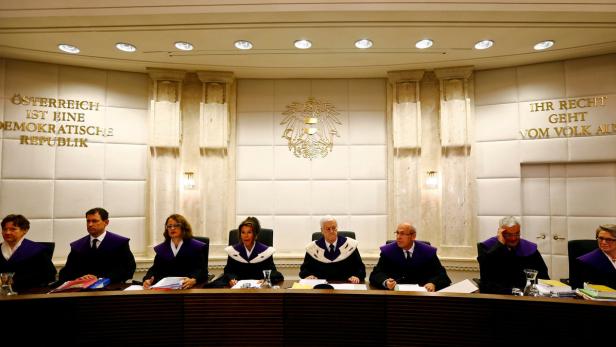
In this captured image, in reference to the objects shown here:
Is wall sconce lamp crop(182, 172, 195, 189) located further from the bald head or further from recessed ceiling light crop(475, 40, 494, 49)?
recessed ceiling light crop(475, 40, 494, 49)

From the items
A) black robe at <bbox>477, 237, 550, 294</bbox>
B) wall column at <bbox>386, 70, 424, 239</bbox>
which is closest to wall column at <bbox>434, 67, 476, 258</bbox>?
wall column at <bbox>386, 70, 424, 239</bbox>

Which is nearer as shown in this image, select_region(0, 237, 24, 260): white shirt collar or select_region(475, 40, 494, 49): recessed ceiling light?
select_region(0, 237, 24, 260): white shirt collar

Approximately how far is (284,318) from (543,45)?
177 inches

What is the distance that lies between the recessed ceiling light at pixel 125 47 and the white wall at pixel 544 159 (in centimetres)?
467

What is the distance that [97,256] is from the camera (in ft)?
11.7

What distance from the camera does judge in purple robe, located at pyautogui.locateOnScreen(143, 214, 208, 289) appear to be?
351 centimetres

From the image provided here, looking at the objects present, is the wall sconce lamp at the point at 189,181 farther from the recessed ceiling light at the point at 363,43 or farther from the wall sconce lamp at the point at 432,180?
the wall sconce lamp at the point at 432,180

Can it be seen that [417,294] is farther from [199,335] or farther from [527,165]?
[527,165]

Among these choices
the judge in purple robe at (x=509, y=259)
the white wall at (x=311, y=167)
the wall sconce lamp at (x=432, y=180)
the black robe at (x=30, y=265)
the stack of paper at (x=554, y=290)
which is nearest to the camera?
the stack of paper at (x=554, y=290)

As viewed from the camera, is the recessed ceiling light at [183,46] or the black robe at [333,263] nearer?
the black robe at [333,263]

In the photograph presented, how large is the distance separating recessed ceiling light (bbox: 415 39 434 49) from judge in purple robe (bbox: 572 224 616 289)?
8.51 ft

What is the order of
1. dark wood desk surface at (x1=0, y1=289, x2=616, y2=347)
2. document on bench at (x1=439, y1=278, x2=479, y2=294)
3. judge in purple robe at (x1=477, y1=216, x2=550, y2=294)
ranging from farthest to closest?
judge in purple robe at (x1=477, y1=216, x2=550, y2=294) < document on bench at (x1=439, y1=278, x2=479, y2=294) < dark wood desk surface at (x1=0, y1=289, x2=616, y2=347)

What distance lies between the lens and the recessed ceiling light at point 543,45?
441 centimetres

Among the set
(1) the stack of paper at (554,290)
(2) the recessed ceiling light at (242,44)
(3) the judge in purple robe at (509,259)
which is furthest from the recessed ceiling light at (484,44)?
(1) the stack of paper at (554,290)
